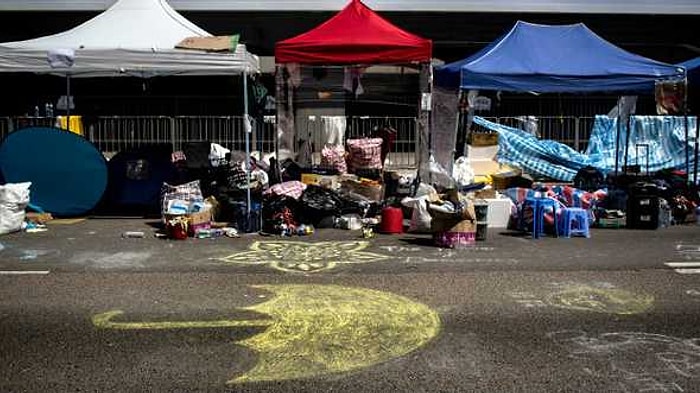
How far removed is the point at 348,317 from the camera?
6.06m

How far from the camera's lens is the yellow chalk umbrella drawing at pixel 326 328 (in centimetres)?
495

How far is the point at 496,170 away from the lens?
14414 millimetres

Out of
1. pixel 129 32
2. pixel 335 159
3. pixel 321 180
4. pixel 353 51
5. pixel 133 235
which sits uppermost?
pixel 129 32

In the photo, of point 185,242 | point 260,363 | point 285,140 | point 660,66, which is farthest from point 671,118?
point 260,363

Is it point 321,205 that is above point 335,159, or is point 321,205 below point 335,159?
below

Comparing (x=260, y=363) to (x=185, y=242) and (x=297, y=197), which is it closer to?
(x=185, y=242)

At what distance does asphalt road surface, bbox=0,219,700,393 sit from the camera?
4.70 m

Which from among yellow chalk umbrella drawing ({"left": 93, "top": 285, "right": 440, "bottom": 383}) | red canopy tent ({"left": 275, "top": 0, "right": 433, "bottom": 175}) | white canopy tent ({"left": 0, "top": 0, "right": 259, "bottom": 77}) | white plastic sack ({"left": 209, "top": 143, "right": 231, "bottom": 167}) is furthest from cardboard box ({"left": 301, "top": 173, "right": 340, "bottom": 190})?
yellow chalk umbrella drawing ({"left": 93, "top": 285, "right": 440, "bottom": 383})

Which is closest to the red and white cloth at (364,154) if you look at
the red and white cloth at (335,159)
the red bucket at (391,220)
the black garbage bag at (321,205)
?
the red and white cloth at (335,159)

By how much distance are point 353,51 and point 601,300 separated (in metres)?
6.64

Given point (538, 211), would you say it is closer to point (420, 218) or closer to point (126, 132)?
point (420, 218)

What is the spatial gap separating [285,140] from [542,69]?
15.2ft

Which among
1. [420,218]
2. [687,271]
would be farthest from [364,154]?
[687,271]

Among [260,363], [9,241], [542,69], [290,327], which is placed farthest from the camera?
[542,69]
